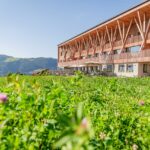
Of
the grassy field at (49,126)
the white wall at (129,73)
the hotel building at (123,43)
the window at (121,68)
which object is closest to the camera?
the grassy field at (49,126)

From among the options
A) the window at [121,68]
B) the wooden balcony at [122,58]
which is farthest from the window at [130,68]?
the window at [121,68]

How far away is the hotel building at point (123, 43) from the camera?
1665 inches

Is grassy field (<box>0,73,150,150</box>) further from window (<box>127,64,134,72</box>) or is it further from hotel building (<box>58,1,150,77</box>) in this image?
window (<box>127,64,134,72</box>)

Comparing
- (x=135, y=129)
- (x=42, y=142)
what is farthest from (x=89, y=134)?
(x=135, y=129)

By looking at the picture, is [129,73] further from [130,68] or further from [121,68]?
[121,68]

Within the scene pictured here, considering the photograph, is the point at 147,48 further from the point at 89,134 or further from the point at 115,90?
the point at 89,134

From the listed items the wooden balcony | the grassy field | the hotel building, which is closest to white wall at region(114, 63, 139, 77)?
the hotel building

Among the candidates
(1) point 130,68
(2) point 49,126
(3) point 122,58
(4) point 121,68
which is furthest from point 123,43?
(2) point 49,126

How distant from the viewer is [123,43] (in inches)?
1908

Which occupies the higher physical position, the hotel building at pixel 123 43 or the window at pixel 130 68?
the hotel building at pixel 123 43

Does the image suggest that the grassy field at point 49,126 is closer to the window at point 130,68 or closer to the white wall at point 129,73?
the white wall at point 129,73

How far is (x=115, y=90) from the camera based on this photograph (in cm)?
1245

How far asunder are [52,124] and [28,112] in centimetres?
32

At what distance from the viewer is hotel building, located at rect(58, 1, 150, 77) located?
42.3m
